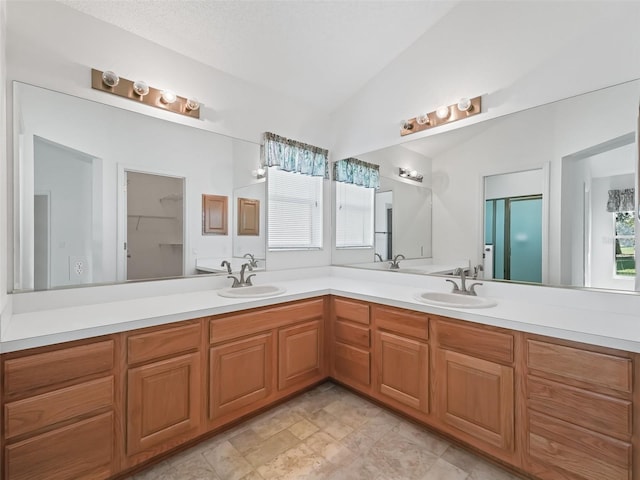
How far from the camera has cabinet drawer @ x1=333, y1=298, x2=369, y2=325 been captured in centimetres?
225

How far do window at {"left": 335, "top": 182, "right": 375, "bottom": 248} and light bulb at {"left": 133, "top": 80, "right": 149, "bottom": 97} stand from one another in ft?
6.22

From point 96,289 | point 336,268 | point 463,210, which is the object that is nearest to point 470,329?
point 463,210

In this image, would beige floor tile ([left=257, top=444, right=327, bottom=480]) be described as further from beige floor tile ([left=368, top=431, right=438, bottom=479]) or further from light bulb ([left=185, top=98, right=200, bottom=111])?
light bulb ([left=185, top=98, right=200, bottom=111])

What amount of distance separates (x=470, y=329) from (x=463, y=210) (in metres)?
1.01

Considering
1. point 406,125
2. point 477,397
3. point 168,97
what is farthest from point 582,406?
point 168,97

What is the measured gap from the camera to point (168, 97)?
6.87 feet

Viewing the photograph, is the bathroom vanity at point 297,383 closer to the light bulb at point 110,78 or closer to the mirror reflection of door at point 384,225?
the mirror reflection of door at point 384,225

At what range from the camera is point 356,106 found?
9.95ft

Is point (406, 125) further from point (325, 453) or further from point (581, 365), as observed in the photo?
point (325, 453)

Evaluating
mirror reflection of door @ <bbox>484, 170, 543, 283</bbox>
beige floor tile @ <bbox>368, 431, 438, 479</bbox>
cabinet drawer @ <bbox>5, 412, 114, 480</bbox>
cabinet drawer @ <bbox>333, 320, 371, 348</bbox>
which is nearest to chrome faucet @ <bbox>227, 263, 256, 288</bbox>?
cabinet drawer @ <bbox>333, 320, 371, 348</bbox>

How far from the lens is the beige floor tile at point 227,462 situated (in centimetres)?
159

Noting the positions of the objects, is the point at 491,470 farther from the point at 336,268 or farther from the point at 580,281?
the point at 336,268

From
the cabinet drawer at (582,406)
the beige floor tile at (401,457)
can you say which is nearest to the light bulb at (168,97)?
the beige floor tile at (401,457)

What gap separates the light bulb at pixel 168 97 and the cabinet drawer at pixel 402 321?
6.94ft
